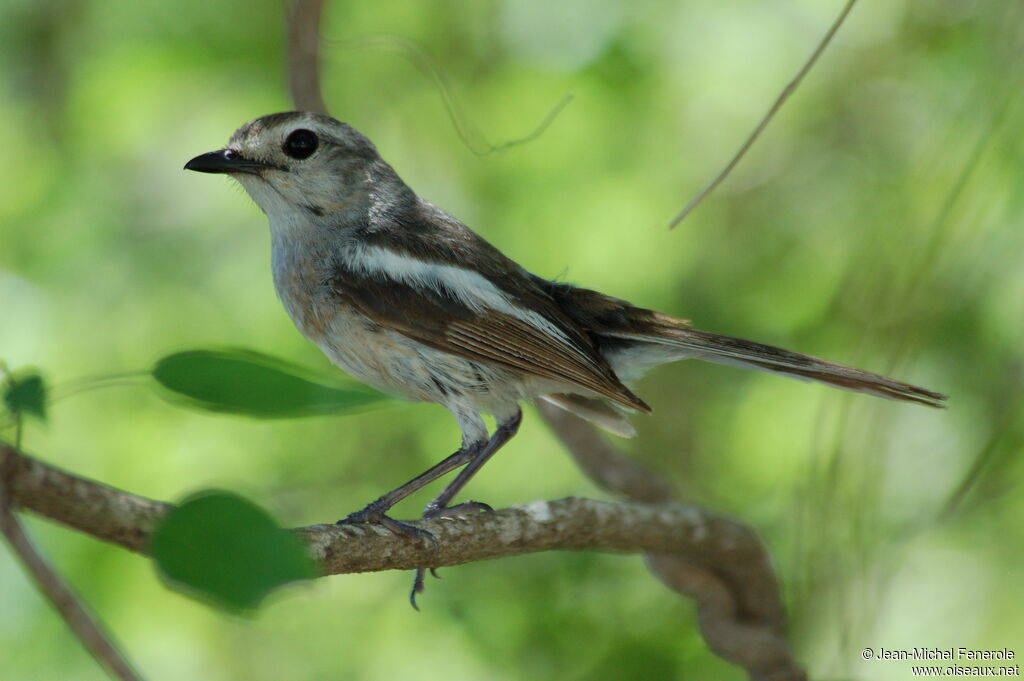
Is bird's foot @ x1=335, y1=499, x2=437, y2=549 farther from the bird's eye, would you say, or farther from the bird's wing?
the bird's eye

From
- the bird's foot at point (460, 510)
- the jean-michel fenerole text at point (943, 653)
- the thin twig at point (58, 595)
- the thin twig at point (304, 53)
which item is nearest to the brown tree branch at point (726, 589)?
the jean-michel fenerole text at point (943, 653)

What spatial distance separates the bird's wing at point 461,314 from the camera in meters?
2.89

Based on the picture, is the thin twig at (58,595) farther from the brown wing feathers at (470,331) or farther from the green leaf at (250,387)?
the brown wing feathers at (470,331)

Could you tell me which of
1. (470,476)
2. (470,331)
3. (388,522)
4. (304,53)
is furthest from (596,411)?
(304,53)

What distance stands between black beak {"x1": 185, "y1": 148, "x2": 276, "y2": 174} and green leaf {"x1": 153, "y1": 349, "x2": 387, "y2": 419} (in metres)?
2.01

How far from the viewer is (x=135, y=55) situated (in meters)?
4.04

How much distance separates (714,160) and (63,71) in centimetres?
303

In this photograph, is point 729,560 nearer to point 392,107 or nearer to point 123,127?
point 392,107

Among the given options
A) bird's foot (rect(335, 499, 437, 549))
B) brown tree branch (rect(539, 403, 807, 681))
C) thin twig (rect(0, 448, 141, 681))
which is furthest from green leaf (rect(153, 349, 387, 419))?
brown tree branch (rect(539, 403, 807, 681))

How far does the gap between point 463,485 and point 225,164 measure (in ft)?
4.04

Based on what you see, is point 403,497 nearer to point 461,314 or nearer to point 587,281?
point 461,314

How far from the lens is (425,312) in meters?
2.90

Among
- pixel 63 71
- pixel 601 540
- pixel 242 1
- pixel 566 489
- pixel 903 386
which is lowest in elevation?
pixel 566 489

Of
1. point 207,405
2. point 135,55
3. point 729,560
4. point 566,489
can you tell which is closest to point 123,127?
point 135,55
